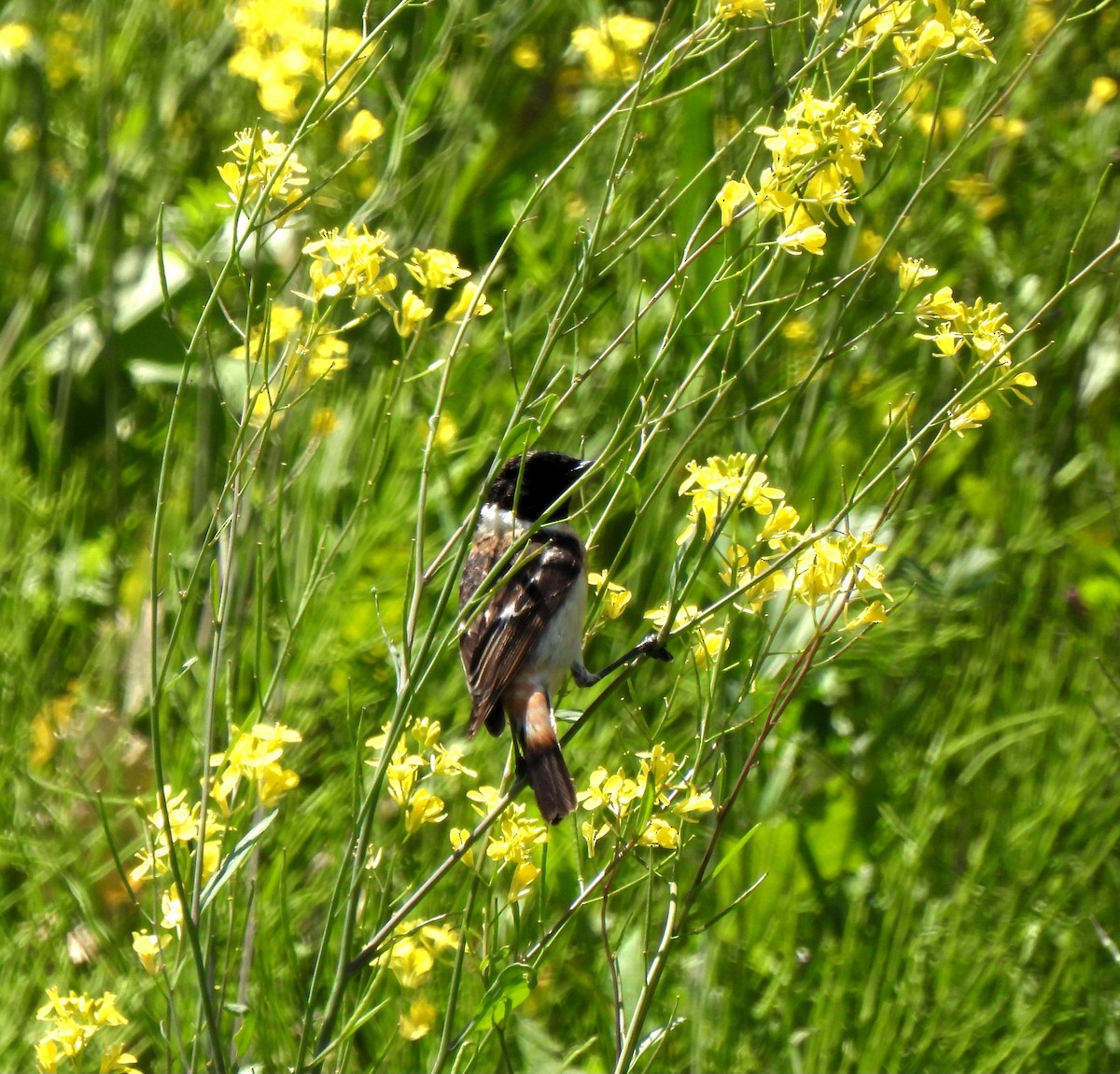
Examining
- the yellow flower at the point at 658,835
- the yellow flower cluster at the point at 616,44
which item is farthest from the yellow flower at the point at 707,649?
the yellow flower cluster at the point at 616,44

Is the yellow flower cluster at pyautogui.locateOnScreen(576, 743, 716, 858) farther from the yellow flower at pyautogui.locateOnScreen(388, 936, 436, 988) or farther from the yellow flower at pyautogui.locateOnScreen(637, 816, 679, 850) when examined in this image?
the yellow flower at pyautogui.locateOnScreen(388, 936, 436, 988)

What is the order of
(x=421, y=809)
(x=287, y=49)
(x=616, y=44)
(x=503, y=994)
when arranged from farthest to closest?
(x=616, y=44), (x=287, y=49), (x=421, y=809), (x=503, y=994)

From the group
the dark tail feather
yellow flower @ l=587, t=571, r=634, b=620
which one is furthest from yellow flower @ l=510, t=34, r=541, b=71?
yellow flower @ l=587, t=571, r=634, b=620

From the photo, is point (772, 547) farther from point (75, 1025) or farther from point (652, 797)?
point (75, 1025)

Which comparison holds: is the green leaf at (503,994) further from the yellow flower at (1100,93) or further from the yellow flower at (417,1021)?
the yellow flower at (1100,93)

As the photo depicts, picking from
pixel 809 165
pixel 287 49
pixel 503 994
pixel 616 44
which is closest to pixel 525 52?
pixel 616 44

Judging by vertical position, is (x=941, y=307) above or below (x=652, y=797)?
above
